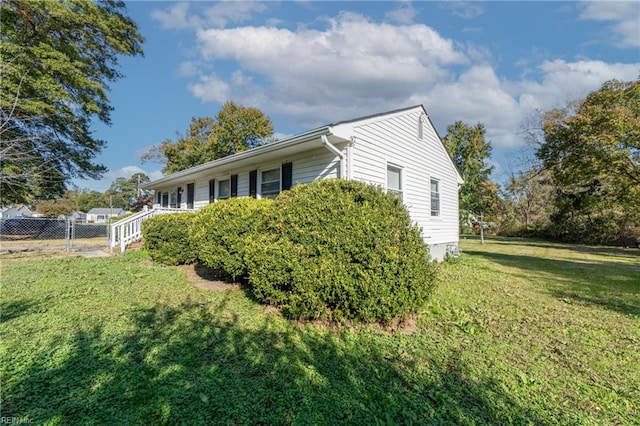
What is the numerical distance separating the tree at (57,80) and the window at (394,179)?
415 inches

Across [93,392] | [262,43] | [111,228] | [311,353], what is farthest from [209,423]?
[262,43]

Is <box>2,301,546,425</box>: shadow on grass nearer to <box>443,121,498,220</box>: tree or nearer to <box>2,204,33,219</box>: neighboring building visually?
<box>443,121,498,220</box>: tree

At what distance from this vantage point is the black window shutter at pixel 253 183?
8.75m

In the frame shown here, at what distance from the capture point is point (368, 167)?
23.1 ft

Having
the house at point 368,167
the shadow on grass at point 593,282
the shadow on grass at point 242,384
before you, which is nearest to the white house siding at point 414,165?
the house at point 368,167

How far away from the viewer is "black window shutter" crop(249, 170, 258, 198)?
28.7 feet

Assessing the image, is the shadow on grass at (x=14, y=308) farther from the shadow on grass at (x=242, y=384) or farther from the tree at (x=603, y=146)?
the tree at (x=603, y=146)

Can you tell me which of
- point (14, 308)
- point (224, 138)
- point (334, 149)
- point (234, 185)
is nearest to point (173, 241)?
point (234, 185)

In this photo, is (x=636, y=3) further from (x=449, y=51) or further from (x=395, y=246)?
(x=395, y=246)

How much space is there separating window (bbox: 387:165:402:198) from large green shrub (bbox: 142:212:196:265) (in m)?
5.07

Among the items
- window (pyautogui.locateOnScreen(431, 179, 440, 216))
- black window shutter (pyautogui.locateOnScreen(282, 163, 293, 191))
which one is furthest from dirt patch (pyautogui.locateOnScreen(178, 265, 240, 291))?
window (pyautogui.locateOnScreen(431, 179, 440, 216))

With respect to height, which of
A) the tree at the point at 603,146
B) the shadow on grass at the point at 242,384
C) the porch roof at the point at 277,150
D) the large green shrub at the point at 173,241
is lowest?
the shadow on grass at the point at 242,384

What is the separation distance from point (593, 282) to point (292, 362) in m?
8.16

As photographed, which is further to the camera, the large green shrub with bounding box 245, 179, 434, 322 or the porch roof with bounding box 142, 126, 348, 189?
the porch roof with bounding box 142, 126, 348, 189
